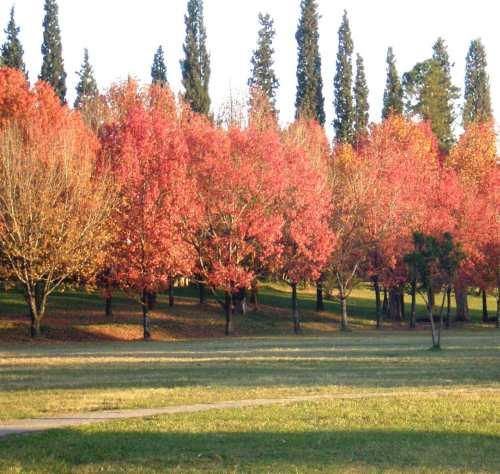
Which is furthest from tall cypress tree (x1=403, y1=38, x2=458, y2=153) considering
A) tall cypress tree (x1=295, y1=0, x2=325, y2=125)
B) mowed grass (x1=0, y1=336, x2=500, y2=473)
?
mowed grass (x1=0, y1=336, x2=500, y2=473)

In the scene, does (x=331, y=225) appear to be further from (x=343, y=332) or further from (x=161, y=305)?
(x=161, y=305)

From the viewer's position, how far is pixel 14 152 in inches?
1923

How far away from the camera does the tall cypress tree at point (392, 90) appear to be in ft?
289

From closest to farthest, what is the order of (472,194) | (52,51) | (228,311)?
(228,311) → (472,194) → (52,51)

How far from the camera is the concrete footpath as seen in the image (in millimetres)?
16844

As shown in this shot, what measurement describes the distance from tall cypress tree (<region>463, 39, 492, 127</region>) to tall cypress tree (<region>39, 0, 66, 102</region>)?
142 feet

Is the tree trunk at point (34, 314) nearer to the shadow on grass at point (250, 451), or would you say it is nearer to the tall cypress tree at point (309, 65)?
the shadow on grass at point (250, 451)

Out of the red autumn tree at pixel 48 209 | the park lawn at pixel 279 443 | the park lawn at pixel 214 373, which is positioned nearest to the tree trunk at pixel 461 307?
the park lawn at pixel 214 373

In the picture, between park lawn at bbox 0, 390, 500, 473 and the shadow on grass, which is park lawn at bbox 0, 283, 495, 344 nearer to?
park lawn at bbox 0, 390, 500, 473

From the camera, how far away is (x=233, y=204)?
5559cm

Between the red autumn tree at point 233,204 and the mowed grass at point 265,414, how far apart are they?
66.3 feet

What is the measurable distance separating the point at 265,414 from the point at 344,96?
2687 inches

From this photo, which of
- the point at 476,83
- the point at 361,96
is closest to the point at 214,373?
the point at 361,96

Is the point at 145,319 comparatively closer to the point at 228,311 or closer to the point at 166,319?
the point at 166,319
